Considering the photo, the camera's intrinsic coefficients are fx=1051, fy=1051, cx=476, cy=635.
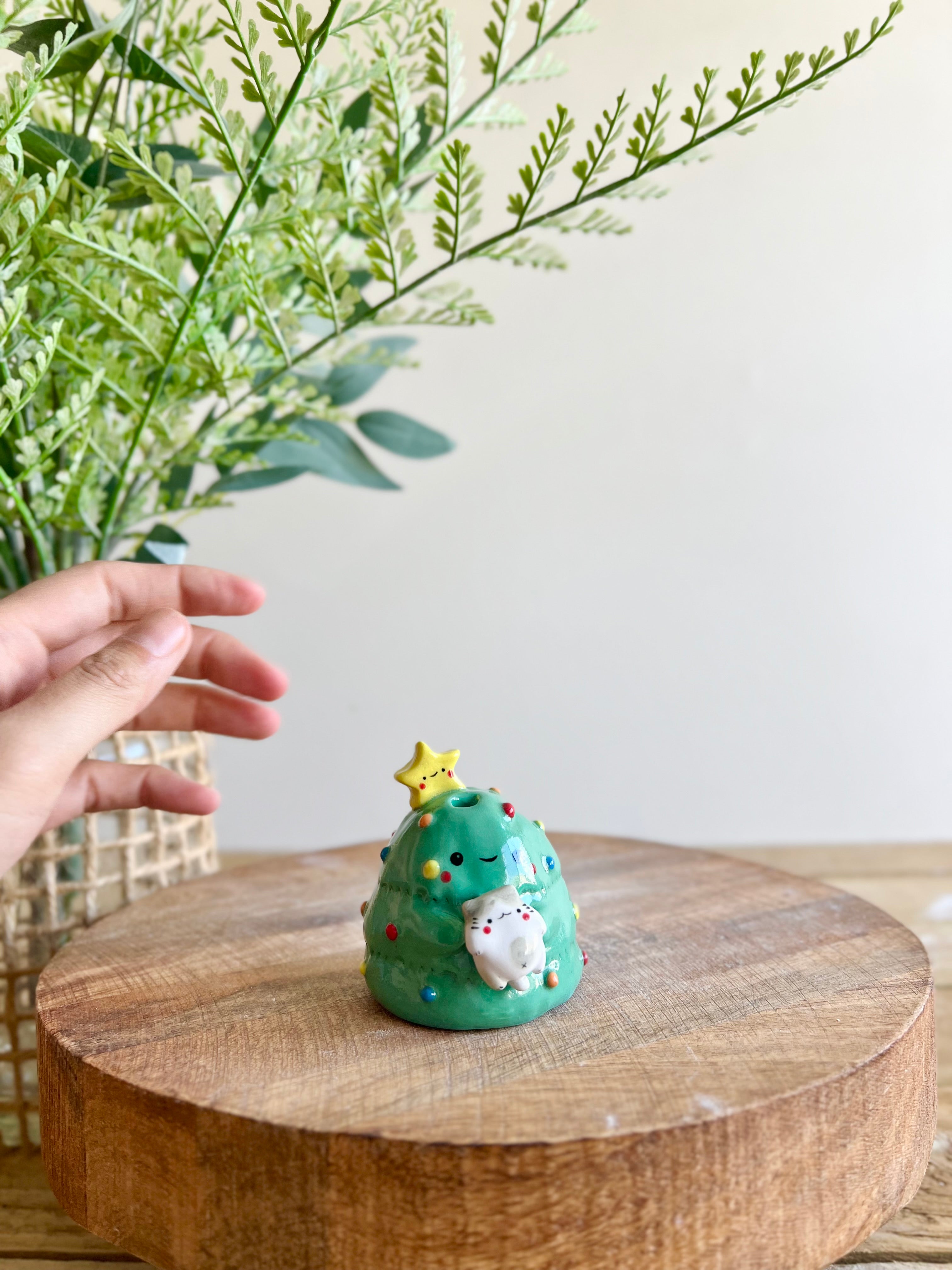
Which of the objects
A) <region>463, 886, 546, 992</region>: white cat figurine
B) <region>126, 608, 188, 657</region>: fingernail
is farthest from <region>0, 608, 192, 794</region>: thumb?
<region>463, 886, 546, 992</region>: white cat figurine

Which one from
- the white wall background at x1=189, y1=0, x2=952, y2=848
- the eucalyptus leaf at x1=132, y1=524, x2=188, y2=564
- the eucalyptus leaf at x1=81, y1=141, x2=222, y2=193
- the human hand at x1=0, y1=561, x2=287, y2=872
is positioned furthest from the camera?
the white wall background at x1=189, y1=0, x2=952, y2=848

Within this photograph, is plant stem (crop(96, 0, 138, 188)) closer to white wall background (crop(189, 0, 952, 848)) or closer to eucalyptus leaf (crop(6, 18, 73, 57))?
eucalyptus leaf (crop(6, 18, 73, 57))

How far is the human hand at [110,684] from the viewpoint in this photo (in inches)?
20.6

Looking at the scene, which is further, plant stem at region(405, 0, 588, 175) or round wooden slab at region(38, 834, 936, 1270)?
plant stem at region(405, 0, 588, 175)

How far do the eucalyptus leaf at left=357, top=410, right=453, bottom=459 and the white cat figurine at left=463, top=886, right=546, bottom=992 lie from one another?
38cm

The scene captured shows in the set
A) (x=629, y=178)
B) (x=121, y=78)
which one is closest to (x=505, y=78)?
(x=629, y=178)

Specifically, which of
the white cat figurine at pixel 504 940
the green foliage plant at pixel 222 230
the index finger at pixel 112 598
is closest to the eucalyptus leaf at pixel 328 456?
the green foliage plant at pixel 222 230


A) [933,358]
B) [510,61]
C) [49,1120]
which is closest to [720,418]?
[933,358]

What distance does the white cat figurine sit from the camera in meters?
0.53

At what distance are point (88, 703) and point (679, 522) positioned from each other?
934 mm

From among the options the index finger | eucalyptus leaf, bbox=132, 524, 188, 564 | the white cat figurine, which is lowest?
the white cat figurine

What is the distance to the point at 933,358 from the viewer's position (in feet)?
4.24

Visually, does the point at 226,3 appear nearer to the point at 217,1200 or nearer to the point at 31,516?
the point at 31,516

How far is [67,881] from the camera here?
0.76m
